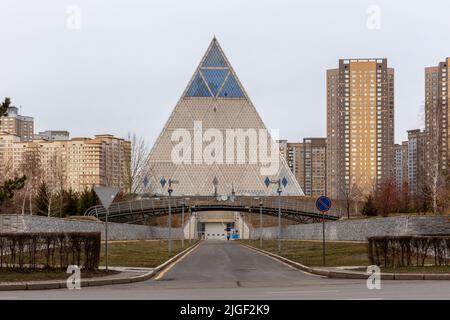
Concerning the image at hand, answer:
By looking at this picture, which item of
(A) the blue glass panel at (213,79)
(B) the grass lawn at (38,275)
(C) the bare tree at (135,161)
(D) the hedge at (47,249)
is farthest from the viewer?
(A) the blue glass panel at (213,79)

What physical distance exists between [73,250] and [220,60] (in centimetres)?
15731

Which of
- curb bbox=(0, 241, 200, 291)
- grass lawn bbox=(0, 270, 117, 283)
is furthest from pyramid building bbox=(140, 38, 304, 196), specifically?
curb bbox=(0, 241, 200, 291)

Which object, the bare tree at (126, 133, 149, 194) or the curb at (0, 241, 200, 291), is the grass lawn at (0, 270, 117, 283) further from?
the bare tree at (126, 133, 149, 194)

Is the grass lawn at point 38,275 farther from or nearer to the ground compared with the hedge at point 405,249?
nearer to the ground

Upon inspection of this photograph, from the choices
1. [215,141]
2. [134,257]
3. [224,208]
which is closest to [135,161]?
[224,208]

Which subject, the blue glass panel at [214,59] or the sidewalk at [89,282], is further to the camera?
the blue glass panel at [214,59]

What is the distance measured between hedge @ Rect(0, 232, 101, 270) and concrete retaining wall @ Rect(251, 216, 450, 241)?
804 inches

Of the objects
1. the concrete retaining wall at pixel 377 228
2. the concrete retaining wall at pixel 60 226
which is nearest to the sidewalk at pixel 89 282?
the concrete retaining wall at pixel 60 226

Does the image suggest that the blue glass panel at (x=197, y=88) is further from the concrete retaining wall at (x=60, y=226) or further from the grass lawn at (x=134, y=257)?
the grass lawn at (x=134, y=257)

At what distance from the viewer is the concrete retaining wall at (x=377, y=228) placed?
127 ft

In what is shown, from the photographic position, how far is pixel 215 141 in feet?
575

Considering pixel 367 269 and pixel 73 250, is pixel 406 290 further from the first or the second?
pixel 73 250
